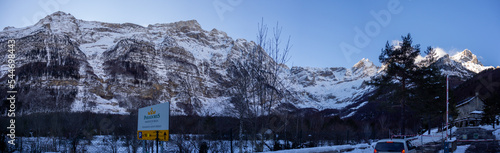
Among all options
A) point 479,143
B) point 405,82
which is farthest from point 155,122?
point 405,82

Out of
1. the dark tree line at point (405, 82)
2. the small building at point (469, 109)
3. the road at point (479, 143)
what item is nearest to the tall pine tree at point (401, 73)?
the dark tree line at point (405, 82)

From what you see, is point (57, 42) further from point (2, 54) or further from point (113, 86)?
point (113, 86)

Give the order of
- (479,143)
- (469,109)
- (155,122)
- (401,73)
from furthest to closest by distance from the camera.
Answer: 1. (469,109)
2. (401,73)
3. (479,143)
4. (155,122)

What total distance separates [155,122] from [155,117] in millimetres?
170

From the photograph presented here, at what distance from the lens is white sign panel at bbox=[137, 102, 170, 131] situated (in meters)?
11.1

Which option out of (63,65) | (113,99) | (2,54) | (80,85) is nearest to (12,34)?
(2,54)

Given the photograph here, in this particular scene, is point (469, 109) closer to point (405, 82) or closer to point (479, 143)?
point (405, 82)

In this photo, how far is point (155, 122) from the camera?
1170 centimetres

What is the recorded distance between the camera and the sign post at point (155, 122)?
11094mm

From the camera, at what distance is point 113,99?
574 ft

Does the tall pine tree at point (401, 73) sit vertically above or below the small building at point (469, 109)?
above

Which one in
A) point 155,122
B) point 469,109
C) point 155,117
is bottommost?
point 469,109

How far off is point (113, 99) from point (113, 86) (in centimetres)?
1296

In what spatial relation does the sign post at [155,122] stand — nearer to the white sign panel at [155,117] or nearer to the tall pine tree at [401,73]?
the white sign panel at [155,117]
